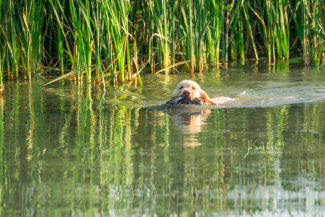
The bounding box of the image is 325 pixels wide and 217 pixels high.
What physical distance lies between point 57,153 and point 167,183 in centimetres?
87

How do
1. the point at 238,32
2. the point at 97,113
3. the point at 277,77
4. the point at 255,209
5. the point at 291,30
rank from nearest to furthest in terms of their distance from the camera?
1. the point at 255,209
2. the point at 97,113
3. the point at 277,77
4. the point at 238,32
5. the point at 291,30

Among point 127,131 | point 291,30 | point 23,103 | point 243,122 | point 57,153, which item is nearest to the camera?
point 57,153

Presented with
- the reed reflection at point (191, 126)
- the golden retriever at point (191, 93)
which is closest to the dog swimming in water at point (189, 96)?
the golden retriever at point (191, 93)

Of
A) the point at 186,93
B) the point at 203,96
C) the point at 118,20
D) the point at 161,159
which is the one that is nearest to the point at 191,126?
the point at 161,159

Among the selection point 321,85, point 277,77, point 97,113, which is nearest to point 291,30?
point 277,77

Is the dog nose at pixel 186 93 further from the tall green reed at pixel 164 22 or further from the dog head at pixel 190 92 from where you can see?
the tall green reed at pixel 164 22

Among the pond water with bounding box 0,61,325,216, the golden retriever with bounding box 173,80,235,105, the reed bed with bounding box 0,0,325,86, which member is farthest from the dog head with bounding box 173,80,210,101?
the reed bed with bounding box 0,0,325,86

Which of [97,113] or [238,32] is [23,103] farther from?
[238,32]

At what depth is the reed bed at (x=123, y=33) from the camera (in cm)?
578

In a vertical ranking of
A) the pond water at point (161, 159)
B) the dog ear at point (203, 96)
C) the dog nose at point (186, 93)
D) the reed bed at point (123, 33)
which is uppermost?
the reed bed at point (123, 33)

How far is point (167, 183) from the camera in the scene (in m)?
2.04

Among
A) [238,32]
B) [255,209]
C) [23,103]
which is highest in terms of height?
[238,32]

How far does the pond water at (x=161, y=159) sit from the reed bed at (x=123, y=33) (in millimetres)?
1361

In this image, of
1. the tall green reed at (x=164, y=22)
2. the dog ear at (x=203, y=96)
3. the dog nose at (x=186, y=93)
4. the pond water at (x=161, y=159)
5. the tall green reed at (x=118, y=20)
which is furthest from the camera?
the tall green reed at (x=164, y=22)
